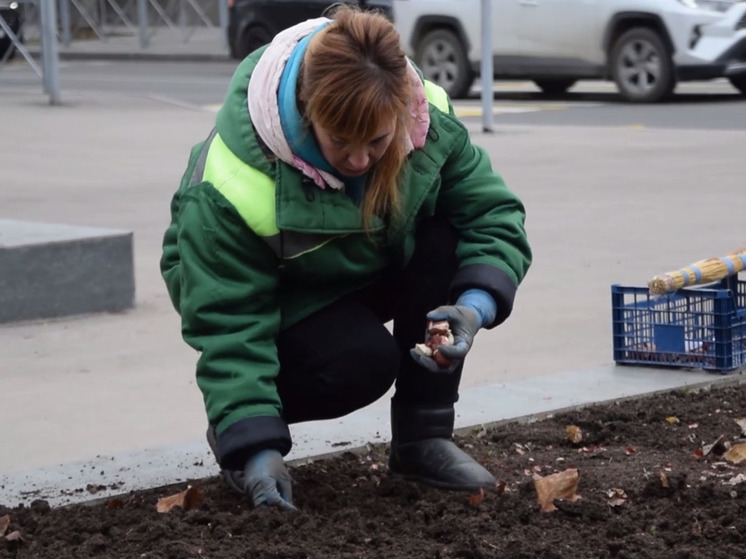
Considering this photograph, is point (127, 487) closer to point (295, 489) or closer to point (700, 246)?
point (295, 489)

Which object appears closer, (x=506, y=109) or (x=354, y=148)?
(x=354, y=148)

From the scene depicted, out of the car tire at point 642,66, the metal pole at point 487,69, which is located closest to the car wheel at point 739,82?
the car tire at point 642,66

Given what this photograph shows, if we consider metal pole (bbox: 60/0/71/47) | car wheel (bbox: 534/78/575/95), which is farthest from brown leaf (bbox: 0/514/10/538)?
metal pole (bbox: 60/0/71/47)

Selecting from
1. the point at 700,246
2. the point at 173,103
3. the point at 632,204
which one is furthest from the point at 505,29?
the point at 700,246

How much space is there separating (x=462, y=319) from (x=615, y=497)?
568 mm

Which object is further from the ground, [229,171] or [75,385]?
[229,171]

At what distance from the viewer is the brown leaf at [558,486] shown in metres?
3.33

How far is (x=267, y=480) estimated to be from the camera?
10.5 ft

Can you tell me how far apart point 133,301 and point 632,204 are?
128 inches

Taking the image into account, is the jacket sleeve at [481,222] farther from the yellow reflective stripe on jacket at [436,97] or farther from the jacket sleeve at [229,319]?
the jacket sleeve at [229,319]

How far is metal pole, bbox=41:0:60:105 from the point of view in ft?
47.7

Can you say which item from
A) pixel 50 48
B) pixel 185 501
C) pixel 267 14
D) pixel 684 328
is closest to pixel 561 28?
pixel 50 48

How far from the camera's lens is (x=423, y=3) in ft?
50.2

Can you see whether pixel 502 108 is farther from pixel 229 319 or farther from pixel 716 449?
pixel 229 319
